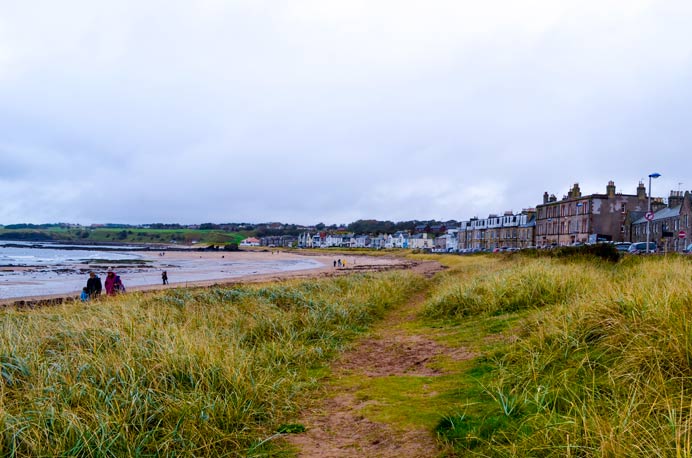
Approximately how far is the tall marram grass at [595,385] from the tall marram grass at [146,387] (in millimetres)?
2169

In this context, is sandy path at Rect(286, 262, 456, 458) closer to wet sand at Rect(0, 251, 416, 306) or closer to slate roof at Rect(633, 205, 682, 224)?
wet sand at Rect(0, 251, 416, 306)

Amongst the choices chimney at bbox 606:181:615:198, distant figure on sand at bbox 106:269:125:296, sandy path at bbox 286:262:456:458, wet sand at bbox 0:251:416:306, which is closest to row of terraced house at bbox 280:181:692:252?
chimney at bbox 606:181:615:198

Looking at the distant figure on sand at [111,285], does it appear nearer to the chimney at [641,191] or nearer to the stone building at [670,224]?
the stone building at [670,224]

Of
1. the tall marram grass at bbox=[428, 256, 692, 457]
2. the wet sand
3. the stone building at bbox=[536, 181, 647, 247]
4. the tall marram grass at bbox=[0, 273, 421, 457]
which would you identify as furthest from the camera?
the stone building at bbox=[536, 181, 647, 247]

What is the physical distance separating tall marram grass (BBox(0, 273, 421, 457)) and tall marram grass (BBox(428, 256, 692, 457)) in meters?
2.17

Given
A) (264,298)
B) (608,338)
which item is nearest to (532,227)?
(264,298)

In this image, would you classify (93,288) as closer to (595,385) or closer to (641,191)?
(595,385)

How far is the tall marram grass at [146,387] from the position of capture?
12.9 feet

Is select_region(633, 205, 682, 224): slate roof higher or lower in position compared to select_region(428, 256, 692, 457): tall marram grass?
higher

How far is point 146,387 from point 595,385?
4.60 metres

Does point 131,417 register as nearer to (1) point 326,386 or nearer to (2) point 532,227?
(1) point 326,386

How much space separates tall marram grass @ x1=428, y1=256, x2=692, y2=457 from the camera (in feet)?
10.7

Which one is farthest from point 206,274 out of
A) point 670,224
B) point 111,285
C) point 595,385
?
point 670,224

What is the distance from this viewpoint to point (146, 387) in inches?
198
